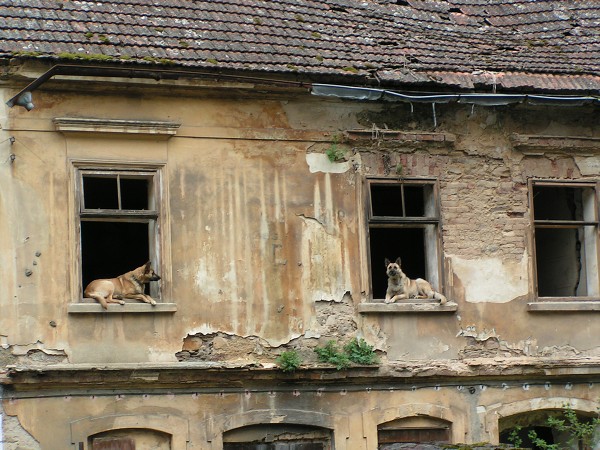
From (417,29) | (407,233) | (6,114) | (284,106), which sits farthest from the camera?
(407,233)

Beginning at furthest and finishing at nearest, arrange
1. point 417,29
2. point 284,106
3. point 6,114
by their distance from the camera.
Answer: point 417,29 → point 284,106 → point 6,114

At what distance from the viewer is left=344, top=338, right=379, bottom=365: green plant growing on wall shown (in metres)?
15.2

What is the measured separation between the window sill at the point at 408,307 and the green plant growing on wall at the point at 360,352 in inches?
16.6

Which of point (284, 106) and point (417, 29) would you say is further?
point (417, 29)

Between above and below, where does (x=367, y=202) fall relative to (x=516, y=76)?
below

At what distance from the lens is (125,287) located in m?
14.8

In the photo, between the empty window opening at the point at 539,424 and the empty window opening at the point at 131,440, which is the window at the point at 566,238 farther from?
the empty window opening at the point at 131,440

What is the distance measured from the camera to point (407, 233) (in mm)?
Result: 19547

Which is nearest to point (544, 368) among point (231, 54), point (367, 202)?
point (367, 202)

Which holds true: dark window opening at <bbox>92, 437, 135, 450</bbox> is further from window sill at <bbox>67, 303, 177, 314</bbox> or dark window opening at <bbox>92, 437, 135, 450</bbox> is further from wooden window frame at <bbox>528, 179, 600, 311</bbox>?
wooden window frame at <bbox>528, 179, 600, 311</bbox>

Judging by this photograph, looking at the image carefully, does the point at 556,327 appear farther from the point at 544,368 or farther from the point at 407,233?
the point at 407,233

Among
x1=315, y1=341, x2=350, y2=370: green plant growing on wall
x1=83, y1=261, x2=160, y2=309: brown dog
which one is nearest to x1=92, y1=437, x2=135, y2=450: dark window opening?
x1=83, y1=261, x2=160, y2=309: brown dog

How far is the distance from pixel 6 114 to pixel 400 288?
17.2 ft

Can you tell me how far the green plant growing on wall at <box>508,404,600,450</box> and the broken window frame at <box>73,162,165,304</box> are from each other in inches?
196
